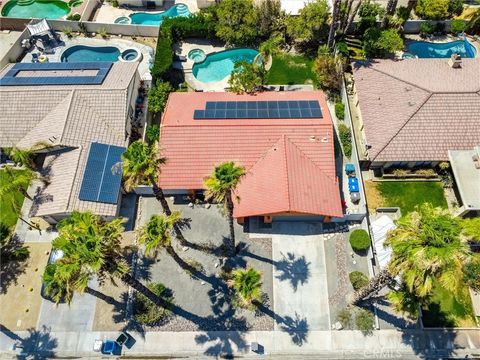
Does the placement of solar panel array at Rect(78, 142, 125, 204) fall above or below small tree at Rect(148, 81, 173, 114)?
below

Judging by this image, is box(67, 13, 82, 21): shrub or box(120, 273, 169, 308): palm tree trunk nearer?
box(120, 273, 169, 308): palm tree trunk

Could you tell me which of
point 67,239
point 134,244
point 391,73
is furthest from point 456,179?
point 67,239

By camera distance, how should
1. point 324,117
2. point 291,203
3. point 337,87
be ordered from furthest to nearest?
point 337,87, point 324,117, point 291,203

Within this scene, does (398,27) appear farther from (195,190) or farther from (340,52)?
(195,190)

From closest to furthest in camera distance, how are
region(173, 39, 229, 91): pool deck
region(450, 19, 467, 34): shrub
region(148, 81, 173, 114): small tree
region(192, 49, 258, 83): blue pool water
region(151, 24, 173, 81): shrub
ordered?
1. region(148, 81, 173, 114): small tree
2. region(151, 24, 173, 81): shrub
3. region(173, 39, 229, 91): pool deck
4. region(192, 49, 258, 83): blue pool water
5. region(450, 19, 467, 34): shrub

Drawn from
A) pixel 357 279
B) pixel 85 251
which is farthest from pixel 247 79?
pixel 85 251

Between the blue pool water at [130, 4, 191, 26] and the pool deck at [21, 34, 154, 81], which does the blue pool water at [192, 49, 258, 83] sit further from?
the blue pool water at [130, 4, 191, 26]

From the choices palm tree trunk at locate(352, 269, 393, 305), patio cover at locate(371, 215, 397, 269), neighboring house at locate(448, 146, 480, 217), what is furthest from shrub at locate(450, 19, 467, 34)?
palm tree trunk at locate(352, 269, 393, 305)
